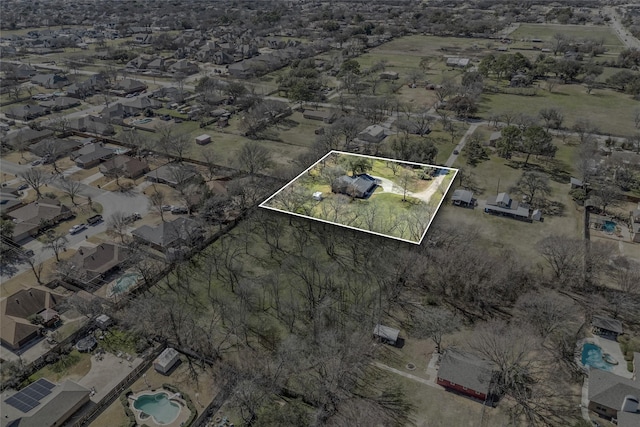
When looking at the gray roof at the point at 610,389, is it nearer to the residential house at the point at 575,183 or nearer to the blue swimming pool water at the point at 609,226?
the blue swimming pool water at the point at 609,226

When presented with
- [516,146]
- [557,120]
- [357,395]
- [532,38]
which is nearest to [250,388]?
[357,395]

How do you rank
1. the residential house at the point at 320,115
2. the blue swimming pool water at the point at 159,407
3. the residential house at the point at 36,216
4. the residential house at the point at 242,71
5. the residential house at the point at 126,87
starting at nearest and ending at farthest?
the blue swimming pool water at the point at 159,407, the residential house at the point at 36,216, the residential house at the point at 320,115, the residential house at the point at 126,87, the residential house at the point at 242,71

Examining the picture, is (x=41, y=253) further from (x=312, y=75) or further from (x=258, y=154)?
(x=312, y=75)

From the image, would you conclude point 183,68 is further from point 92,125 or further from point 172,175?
point 172,175

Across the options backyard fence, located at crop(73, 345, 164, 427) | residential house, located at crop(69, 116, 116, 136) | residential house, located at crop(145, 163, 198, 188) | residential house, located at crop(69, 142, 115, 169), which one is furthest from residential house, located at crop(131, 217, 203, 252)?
residential house, located at crop(69, 116, 116, 136)

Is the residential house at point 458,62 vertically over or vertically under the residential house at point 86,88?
under

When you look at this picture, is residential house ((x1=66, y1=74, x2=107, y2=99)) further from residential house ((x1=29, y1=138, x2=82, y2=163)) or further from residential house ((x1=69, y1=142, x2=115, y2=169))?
residential house ((x1=69, y1=142, x2=115, y2=169))

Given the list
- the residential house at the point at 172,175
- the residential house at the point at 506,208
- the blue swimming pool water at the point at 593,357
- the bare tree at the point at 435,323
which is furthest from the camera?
the residential house at the point at 172,175

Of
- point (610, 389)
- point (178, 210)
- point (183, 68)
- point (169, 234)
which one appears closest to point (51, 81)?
point (183, 68)

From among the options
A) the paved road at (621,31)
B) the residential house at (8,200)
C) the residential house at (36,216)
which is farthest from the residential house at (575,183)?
the paved road at (621,31)
